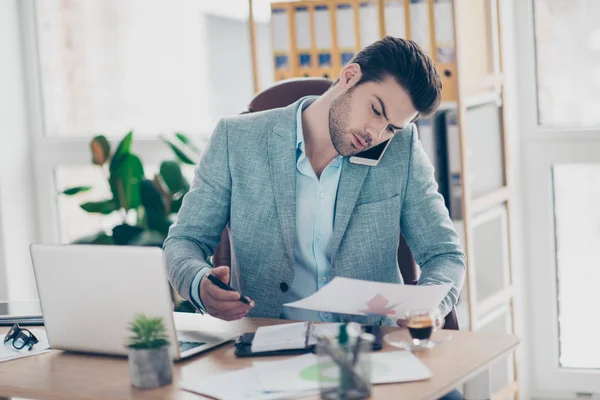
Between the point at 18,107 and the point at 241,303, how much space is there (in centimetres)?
251

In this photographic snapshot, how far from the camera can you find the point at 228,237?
219cm

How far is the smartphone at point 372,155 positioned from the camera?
2061 mm

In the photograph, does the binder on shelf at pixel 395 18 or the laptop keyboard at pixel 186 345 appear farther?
the binder on shelf at pixel 395 18

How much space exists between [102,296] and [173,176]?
65.3 inches

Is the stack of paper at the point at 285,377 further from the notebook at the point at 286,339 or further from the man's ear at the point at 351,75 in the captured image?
the man's ear at the point at 351,75

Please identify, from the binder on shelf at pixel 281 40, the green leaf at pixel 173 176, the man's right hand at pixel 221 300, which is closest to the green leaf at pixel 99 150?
the green leaf at pixel 173 176

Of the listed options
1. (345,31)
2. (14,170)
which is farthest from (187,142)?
(14,170)

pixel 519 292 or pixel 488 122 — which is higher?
pixel 488 122

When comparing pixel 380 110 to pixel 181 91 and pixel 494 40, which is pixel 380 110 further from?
pixel 181 91

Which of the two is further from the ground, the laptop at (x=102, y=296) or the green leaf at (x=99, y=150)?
the green leaf at (x=99, y=150)

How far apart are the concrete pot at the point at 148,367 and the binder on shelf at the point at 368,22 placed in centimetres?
167

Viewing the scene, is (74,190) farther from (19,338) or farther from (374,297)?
(374,297)

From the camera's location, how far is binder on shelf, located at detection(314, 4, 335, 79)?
9.52 ft

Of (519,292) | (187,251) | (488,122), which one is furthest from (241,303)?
(519,292)
